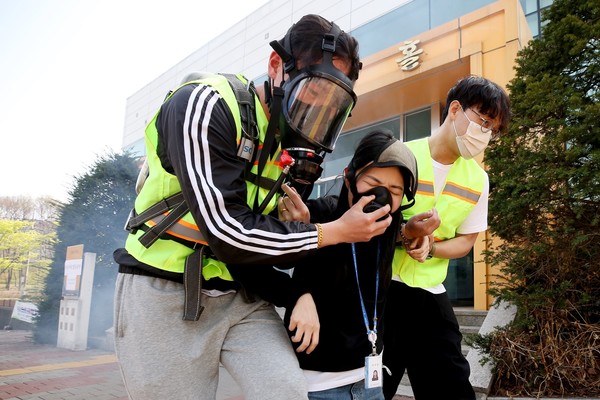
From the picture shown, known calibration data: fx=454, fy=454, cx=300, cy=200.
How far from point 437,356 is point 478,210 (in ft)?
2.69

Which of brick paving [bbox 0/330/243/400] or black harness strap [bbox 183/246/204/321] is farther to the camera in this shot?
brick paving [bbox 0/330/243/400]

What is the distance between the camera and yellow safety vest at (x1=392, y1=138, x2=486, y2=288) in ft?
7.78

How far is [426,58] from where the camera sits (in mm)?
9594

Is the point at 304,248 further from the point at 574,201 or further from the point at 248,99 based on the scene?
the point at 574,201

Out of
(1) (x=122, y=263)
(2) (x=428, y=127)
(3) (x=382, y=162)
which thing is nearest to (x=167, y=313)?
(1) (x=122, y=263)

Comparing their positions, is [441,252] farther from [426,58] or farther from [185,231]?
[426,58]

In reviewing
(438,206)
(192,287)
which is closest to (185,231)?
(192,287)

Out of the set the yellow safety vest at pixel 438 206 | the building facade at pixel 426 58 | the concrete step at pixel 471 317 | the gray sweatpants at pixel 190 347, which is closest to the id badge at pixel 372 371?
the gray sweatpants at pixel 190 347

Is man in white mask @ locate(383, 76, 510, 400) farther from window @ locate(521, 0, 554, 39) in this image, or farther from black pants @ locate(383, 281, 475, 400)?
window @ locate(521, 0, 554, 39)

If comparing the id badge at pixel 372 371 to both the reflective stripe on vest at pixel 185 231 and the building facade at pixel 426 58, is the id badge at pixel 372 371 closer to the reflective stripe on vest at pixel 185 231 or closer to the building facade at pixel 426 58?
the reflective stripe on vest at pixel 185 231

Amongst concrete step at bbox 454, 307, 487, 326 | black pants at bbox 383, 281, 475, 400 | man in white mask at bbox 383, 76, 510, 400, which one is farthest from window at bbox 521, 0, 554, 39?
black pants at bbox 383, 281, 475, 400

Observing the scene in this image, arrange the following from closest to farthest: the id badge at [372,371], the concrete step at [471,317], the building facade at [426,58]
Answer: the id badge at [372,371]
the concrete step at [471,317]
the building facade at [426,58]

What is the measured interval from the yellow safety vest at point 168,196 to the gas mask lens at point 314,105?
0.16m

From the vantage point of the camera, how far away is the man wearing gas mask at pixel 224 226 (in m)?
1.44
